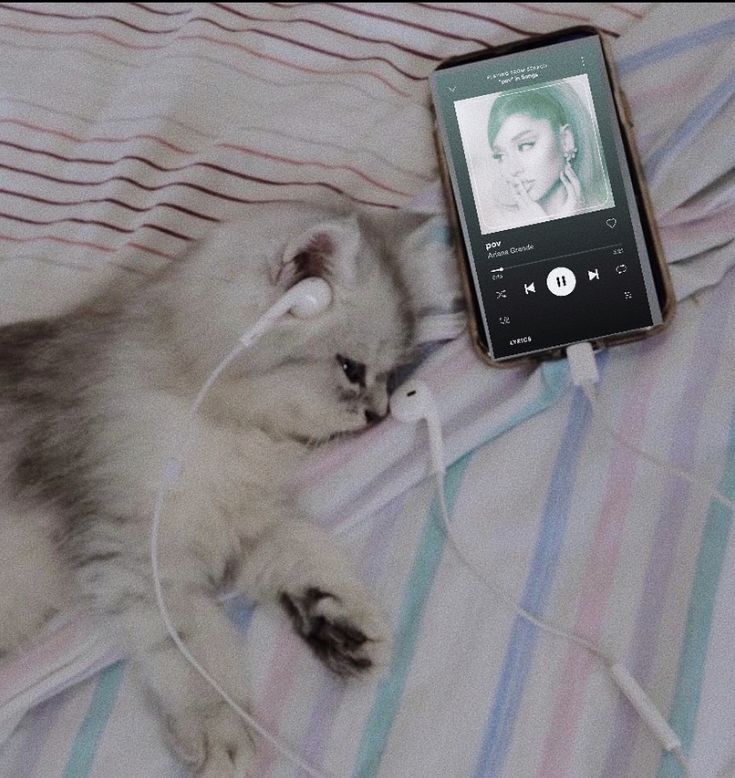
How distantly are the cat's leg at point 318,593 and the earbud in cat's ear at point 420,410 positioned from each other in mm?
172

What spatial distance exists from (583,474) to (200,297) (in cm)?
52

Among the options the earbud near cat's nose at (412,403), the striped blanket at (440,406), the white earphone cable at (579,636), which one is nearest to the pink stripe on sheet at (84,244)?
the striped blanket at (440,406)

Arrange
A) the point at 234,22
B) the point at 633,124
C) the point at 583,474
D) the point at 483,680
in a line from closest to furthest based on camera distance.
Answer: the point at 483,680 → the point at 583,474 → the point at 633,124 → the point at 234,22

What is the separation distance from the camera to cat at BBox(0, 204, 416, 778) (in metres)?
1.05

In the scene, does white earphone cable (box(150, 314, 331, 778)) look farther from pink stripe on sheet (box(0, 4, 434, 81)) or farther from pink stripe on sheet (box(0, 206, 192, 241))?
pink stripe on sheet (box(0, 4, 434, 81))

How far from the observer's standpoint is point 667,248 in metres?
1.17

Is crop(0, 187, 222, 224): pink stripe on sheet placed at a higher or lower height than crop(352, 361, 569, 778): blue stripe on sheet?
higher

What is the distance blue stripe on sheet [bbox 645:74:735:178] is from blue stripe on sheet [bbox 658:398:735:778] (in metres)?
0.39

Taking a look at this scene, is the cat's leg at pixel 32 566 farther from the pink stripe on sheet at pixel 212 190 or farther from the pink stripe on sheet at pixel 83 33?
the pink stripe on sheet at pixel 83 33

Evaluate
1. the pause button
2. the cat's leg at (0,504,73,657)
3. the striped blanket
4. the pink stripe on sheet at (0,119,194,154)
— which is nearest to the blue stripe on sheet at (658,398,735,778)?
the striped blanket

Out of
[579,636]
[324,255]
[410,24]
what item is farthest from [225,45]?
[579,636]

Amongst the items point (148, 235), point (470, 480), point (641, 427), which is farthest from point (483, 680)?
point (148, 235)

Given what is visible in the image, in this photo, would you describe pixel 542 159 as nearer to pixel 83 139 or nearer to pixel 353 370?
pixel 353 370

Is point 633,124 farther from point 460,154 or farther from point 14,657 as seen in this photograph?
point 14,657
